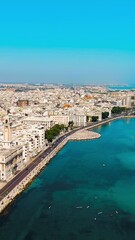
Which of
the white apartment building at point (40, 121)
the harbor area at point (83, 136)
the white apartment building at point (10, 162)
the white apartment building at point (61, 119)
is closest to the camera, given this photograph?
the white apartment building at point (10, 162)

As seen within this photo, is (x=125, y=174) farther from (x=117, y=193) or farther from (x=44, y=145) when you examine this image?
(x=44, y=145)

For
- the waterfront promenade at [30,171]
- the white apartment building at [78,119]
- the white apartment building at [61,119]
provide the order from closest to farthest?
the waterfront promenade at [30,171] → the white apartment building at [61,119] → the white apartment building at [78,119]

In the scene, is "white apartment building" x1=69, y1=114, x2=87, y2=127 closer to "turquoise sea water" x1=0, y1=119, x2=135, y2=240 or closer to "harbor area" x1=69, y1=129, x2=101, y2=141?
"harbor area" x1=69, y1=129, x2=101, y2=141

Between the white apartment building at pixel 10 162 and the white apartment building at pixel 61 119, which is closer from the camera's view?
the white apartment building at pixel 10 162

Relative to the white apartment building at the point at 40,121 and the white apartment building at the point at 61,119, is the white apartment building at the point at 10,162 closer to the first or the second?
the white apartment building at the point at 40,121

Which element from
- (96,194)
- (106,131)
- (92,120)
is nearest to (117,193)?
(96,194)

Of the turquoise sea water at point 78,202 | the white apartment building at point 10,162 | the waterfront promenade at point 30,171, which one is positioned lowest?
the turquoise sea water at point 78,202

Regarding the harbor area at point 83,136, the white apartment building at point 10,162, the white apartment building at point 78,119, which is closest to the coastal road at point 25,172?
the white apartment building at point 10,162
